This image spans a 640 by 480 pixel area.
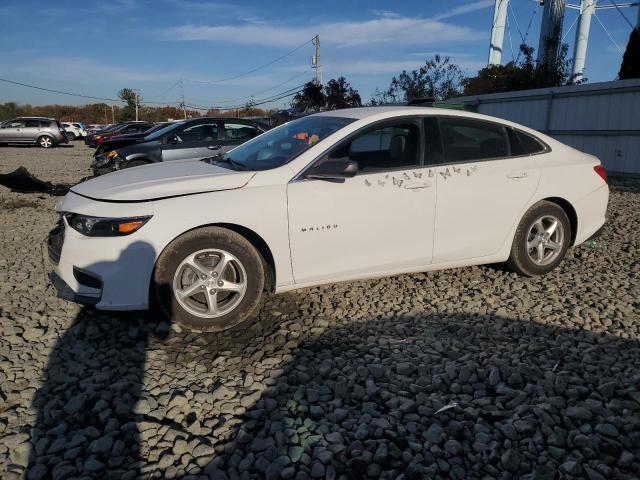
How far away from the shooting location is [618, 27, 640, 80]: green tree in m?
14.8

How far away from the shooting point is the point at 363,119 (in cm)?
419

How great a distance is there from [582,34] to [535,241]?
25171mm

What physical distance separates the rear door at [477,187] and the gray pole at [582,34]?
78.8 ft

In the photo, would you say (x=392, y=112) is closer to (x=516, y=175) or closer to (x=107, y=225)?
(x=516, y=175)

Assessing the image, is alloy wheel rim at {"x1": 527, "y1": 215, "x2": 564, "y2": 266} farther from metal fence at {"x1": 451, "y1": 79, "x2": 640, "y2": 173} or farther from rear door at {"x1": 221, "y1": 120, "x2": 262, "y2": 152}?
metal fence at {"x1": 451, "y1": 79, "x2": 640, "y2": 173}

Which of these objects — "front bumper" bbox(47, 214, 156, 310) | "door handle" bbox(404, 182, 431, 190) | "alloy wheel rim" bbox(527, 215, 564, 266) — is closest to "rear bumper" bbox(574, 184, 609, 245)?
"alloy wheel rim" bbox(527, 215, 564, 266)

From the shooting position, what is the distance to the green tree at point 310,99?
91.8 feet

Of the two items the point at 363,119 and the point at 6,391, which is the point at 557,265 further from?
the point at 6,391

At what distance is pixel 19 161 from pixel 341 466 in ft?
69.0

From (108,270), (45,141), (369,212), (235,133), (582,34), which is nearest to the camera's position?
(108,270)

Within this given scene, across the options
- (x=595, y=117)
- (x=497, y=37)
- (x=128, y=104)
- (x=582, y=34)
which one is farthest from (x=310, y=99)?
(x=128, y=104)

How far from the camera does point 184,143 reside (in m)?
10.2

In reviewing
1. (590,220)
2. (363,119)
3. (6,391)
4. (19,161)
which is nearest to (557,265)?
(590,220)

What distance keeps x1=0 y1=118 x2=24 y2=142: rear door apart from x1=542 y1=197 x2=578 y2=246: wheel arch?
30.0 metres
